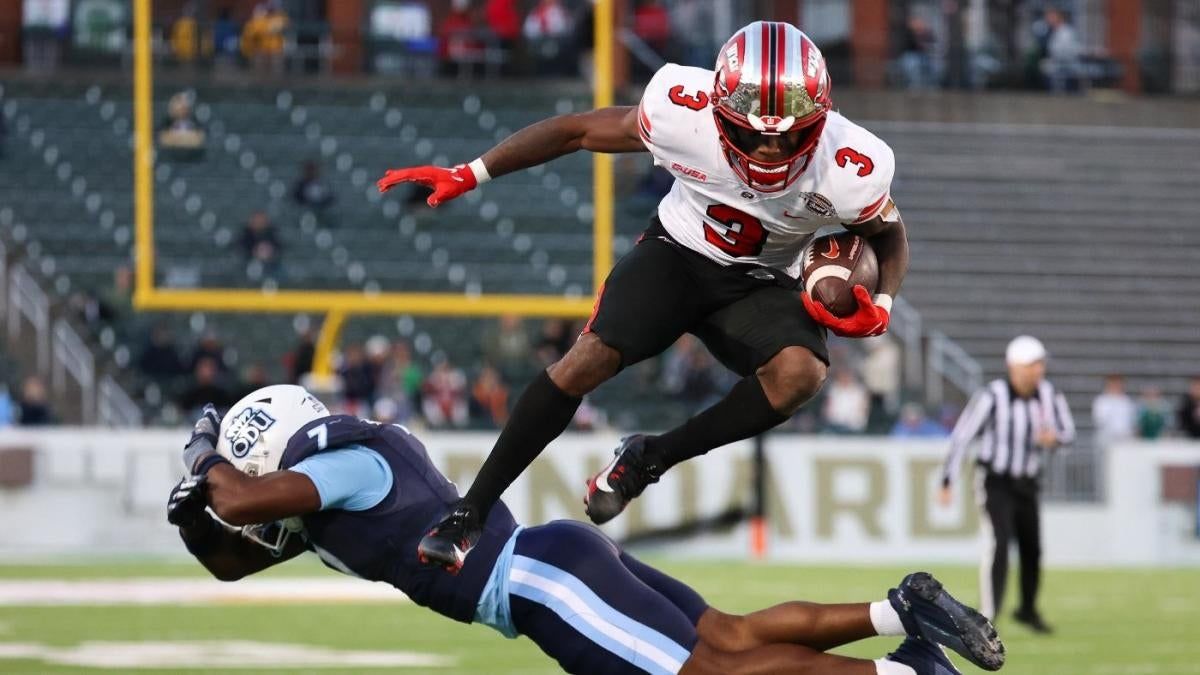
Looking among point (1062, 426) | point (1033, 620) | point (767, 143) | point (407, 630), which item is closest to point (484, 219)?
point (1062, 426)

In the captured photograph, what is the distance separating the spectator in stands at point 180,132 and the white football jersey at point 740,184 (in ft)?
36.0

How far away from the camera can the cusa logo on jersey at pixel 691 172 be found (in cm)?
703

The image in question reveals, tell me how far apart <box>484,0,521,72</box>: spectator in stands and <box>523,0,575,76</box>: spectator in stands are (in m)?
0.16

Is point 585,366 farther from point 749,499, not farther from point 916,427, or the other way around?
point 916,427

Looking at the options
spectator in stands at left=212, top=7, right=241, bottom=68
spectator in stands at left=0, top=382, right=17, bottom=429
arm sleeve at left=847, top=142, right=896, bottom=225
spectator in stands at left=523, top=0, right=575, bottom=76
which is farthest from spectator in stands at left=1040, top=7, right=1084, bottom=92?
arm sleeve at left=847, top=142, right=896, bottom=225

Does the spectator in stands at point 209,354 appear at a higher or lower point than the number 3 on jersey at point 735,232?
lower

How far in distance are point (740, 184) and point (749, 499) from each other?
10612 millimetres

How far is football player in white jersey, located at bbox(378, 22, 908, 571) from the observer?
6910 millimetres

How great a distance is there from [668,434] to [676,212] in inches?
28.6

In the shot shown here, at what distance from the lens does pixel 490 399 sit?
59.4 ft

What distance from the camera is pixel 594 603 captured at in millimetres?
6418

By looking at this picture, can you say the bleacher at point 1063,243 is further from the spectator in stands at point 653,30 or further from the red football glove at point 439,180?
the red football glove at point 439,180

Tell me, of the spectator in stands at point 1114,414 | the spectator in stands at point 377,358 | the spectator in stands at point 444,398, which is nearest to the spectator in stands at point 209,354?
the spectator in stands at point 377,358

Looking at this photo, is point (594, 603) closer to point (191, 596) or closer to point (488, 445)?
point (191, 596)
